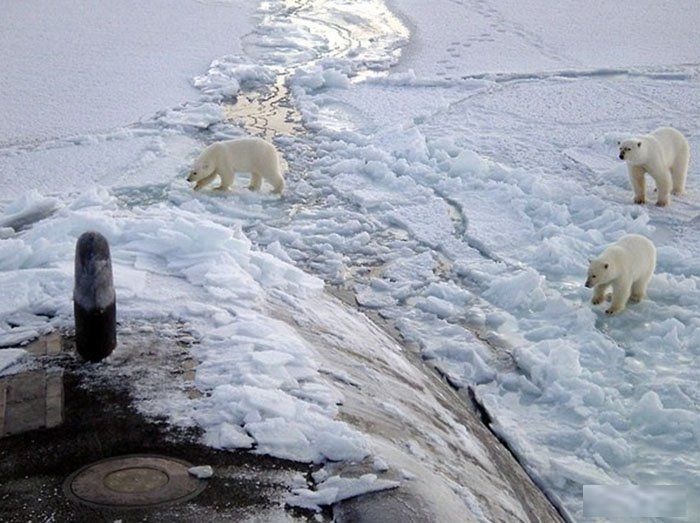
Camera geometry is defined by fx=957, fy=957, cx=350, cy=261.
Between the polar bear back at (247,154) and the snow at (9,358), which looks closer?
the snow at (9,358)

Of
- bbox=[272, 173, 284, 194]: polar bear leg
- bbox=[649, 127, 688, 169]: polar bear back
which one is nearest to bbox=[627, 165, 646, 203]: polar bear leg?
bbox=[649, 127, 688, 169]: polar bear back

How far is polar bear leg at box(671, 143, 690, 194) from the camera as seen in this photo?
28.7ft

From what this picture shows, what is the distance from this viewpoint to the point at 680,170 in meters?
8.86

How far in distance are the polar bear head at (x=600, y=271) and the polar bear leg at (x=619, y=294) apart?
0.11 metres

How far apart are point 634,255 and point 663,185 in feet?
7.31

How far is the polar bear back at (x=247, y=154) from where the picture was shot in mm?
8266

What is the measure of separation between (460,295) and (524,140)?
13.0 ft

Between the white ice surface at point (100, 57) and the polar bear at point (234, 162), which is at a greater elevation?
the polar bear at point (234, 162)

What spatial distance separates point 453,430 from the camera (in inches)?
185

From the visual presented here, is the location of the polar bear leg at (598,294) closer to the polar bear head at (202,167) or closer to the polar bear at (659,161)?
the polar bear at (659,161)

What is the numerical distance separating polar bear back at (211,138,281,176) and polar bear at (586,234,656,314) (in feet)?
10.1

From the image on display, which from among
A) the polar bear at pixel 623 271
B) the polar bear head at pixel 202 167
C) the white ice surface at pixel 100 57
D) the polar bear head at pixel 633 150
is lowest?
the white ice surface at pixel 100 57

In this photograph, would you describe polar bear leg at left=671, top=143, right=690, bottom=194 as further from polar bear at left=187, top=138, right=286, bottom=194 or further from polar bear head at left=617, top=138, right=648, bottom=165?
polar bear at left=187, top=138, right=286, bottom=194

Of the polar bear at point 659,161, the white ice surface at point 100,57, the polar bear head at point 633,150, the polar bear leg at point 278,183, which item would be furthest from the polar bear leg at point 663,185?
the white ice surface at point 100,57
